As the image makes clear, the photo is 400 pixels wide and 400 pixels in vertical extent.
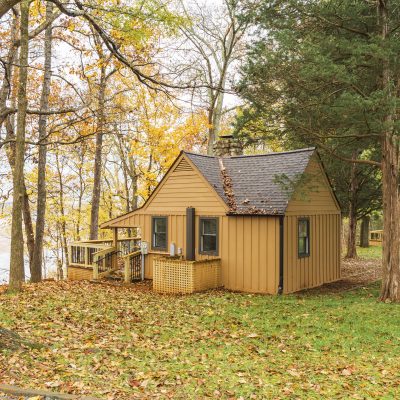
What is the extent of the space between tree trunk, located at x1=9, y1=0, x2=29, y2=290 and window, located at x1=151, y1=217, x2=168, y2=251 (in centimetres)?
594

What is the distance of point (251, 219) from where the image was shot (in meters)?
14.8

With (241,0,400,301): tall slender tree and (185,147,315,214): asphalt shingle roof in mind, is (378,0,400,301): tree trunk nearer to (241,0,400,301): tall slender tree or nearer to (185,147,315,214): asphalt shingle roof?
(241,0,400,301): tall slender tree

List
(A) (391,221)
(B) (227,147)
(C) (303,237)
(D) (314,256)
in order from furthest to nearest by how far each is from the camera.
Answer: (B) (227,147)
(D) (314,256)
(C) (303,237)
(A) (391,221)

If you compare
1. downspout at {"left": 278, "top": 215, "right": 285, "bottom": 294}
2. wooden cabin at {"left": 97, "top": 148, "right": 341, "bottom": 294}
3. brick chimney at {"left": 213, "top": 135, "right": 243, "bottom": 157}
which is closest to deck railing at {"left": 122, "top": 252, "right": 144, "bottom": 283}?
wooden cabin at {"left": 97, "top": 148, "right": 341, "bottom": 294}

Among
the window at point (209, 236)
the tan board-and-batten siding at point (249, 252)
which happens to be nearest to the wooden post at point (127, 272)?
the tan board-and-batten siding at point (249, 252)

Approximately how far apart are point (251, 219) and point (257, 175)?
261 centimetres

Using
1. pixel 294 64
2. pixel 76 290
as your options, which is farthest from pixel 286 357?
pixel 76 290

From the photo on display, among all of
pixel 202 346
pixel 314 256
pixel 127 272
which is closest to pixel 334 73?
pixel 202 346

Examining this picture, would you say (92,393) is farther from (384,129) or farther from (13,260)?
(384,129)

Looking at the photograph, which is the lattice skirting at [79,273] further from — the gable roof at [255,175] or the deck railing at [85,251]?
the gable roof at [255,175]

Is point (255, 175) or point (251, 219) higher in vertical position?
point (255, 175)

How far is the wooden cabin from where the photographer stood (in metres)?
14.5

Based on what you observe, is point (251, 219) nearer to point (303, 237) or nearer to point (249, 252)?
point (249, 252)

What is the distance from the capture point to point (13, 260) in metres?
12.5
